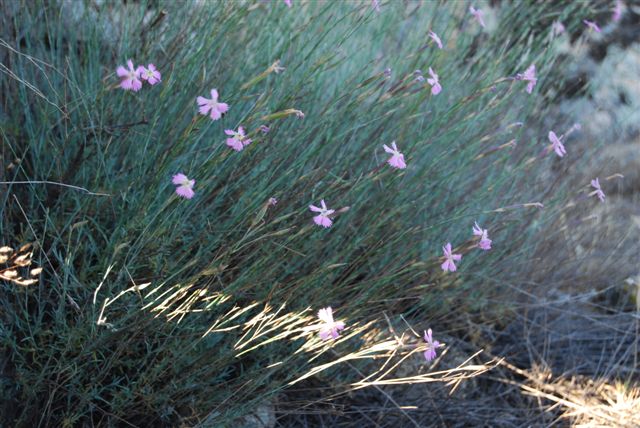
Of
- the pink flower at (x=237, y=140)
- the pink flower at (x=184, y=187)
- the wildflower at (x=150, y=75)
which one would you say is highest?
the wildflower at (x=150, y=75)

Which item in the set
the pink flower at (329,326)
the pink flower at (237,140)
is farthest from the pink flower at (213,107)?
the pink flower at (329,326)

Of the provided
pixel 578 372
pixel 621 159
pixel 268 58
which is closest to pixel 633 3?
pixel 621 159

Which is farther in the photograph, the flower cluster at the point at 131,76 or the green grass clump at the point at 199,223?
the green grass clump at the point at 199,223

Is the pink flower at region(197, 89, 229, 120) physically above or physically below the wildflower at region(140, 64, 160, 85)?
above

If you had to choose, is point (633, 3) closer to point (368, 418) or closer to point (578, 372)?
point (578, 372)


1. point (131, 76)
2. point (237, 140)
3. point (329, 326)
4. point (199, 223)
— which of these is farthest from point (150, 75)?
point (329, 326)

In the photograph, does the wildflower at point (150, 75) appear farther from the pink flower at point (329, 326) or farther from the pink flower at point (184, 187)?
the pink flower at point (329, 326)

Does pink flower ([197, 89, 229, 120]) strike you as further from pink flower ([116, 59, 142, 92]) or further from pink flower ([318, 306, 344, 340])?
pink flower ([318, 306, 344, 340])

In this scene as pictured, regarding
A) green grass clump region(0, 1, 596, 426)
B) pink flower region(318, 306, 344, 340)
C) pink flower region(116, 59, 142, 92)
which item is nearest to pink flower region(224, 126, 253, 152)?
green grass clump region(0, 1, 596, 426)

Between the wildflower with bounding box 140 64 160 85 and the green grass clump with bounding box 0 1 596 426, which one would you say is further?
the green grass clump with bounding box 0 1 596 426
